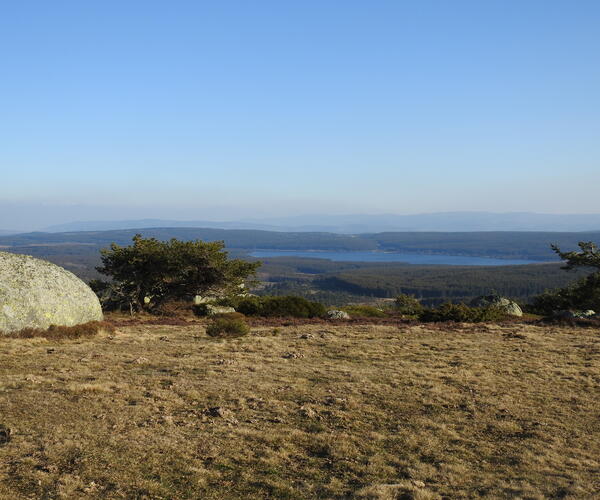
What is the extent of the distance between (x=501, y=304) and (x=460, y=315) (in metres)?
9.36

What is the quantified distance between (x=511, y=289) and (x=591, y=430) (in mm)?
182884

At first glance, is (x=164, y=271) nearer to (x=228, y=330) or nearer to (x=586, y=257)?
(x=228, y=330)

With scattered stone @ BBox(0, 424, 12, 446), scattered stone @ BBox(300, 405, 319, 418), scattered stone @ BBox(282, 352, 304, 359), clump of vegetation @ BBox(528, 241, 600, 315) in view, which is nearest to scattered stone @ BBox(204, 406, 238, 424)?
scattered stone @ BBox(300, 405, 319, 418)

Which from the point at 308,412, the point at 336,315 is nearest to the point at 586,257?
the point at 336,315

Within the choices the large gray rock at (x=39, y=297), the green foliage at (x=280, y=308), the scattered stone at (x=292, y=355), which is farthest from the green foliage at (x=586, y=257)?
the large gray rock at (x=39, y=297)

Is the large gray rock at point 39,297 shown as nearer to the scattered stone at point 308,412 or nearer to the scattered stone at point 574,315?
the scattered stone at point 308,412

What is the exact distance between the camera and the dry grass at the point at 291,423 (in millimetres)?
7645

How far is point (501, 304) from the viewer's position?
39.8 m

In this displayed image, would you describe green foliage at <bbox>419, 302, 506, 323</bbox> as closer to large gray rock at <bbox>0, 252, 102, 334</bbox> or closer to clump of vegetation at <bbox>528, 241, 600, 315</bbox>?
clump of vegetation at <bbox>528, 241, 600, 315</bbox>

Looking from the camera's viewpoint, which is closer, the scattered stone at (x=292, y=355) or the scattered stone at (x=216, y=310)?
the scattered stone at (x=292, y=355)

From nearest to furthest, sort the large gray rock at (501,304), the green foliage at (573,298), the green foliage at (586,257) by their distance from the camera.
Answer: the green foliage at (573,298) < the green foliage at (586,257) < the large gray rock at (501,304)

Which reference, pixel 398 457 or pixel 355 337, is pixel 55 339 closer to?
pixel 355 337

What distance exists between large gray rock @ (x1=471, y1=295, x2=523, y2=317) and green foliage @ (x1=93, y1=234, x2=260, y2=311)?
70.8ft

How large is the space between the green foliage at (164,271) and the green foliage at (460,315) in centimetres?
1401
